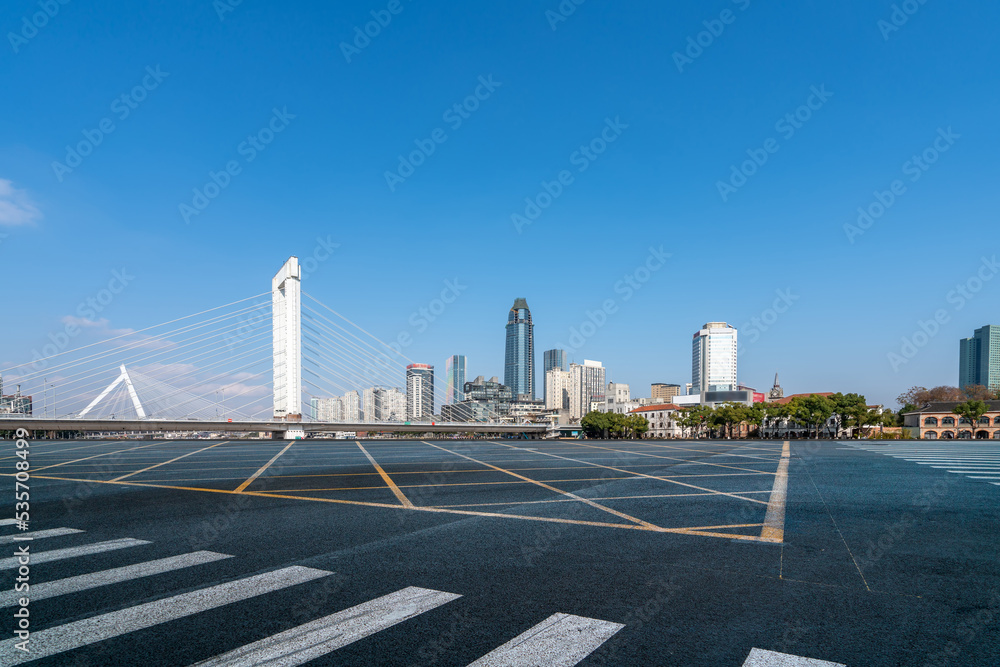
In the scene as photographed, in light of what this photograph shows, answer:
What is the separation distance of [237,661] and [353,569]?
6.60 ft

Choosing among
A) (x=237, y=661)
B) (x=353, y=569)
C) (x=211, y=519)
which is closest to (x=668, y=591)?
(x=353, y=569)

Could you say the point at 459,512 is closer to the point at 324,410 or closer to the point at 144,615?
the point at 144,615

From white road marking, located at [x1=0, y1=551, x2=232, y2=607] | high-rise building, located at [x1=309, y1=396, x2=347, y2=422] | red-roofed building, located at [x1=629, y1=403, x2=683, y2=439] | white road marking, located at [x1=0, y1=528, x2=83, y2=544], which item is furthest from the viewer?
red-roofed building, located at [x1=629, y1=403, x2=683, y2=439]

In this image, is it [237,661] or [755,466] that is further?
[755,466]

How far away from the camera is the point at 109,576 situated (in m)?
5.19

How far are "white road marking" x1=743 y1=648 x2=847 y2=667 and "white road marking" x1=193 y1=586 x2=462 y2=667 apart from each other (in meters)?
2.24

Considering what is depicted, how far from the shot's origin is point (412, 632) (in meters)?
3.84

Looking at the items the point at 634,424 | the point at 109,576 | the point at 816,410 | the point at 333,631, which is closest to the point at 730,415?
the point at 816,410

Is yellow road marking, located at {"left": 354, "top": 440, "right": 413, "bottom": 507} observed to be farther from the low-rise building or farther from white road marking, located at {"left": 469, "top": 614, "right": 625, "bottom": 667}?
the low-rise building

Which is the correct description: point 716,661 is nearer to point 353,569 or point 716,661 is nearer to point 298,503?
point 353,569

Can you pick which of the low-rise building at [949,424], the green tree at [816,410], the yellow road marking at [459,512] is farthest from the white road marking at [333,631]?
the low-rise building at [949,424]

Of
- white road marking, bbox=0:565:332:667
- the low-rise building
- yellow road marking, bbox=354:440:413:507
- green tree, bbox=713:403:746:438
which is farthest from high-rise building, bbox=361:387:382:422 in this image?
the low-rise building

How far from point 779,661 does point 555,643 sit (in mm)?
1382

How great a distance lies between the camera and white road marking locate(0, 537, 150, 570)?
18.9 ft
